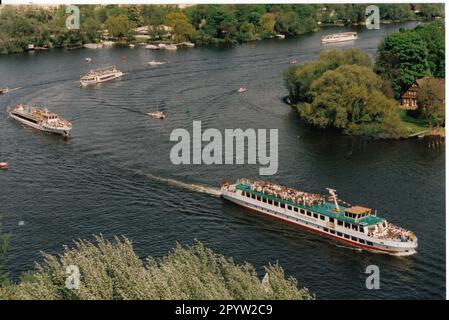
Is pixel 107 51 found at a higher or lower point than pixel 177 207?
higher

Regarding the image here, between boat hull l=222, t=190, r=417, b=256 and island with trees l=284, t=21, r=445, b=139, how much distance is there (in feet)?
84.5

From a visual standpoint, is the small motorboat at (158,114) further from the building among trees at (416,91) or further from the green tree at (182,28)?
the green tree at (182,28)

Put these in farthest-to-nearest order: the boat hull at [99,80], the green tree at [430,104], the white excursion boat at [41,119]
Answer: the boat hull at [99,80] < the white excursion boat at [41,119] < the green tree at [430,104]

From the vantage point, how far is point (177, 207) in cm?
6388

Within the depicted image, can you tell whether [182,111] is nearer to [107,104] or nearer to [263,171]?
[107,104]

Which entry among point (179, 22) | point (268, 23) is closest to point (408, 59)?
point (268, 23)

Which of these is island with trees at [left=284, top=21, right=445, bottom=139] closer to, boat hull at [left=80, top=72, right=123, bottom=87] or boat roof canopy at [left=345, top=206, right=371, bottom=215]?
boat roof canopy at [left=345, top=206, right=371, bottom=215]

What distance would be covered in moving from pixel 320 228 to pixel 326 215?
1327 mm

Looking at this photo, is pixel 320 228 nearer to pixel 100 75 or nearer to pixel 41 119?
pixel 41 119

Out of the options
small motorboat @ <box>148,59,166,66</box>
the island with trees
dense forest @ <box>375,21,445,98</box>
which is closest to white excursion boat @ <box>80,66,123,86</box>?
small motorboat @ <box>148,59,166,66</box>

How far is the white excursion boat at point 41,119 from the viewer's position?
88.2 metres

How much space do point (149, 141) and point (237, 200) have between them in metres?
20.4

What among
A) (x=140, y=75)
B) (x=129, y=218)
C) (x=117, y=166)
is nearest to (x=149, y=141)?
(x=117, y=166)

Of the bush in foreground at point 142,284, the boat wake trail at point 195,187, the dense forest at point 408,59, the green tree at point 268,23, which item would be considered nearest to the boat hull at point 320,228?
the boat wake trail at point 195,187
